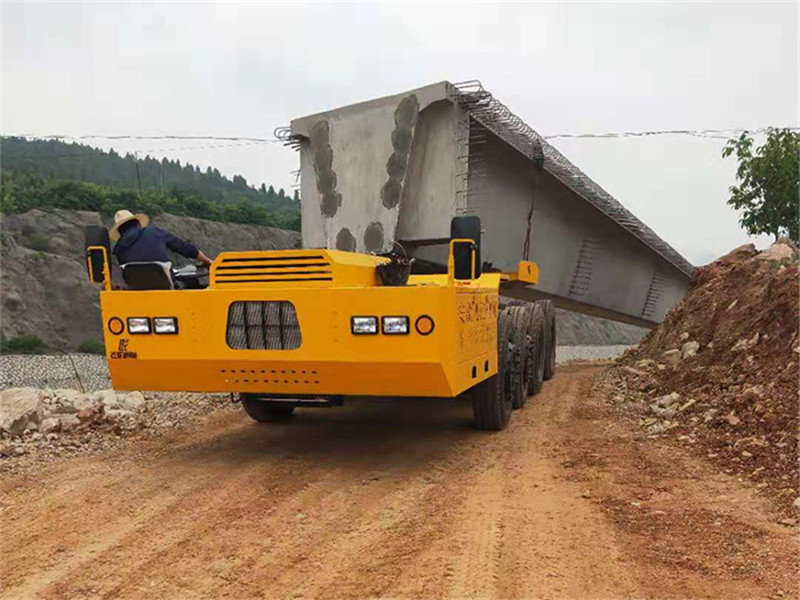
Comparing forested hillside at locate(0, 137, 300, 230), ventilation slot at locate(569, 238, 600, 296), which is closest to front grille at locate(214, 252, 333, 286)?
ventilation slot at locate(569, 238, 600, 296)

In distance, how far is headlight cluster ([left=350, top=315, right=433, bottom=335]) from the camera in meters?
5.16

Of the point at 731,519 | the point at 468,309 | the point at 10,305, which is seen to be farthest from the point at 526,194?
the point at 10,305

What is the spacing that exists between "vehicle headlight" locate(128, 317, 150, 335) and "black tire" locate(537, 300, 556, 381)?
6805 mm

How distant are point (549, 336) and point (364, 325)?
6.82 meters

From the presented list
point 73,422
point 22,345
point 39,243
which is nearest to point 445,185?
point 73,422

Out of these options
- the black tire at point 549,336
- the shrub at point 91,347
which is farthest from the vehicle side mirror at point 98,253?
the shrub at point 91,347

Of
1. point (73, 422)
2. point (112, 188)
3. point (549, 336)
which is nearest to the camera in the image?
point (73, 422)

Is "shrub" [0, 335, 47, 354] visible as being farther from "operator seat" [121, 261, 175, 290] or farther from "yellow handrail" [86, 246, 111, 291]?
"operator seat" [121, 261, 175, 290]

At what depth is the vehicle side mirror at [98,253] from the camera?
5855mm

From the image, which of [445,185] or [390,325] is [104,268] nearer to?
[390,325]

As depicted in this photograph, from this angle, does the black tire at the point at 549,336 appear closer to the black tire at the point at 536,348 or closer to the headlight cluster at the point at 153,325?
the black tire at the point at 536,348

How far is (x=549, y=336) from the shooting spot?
11.5 m

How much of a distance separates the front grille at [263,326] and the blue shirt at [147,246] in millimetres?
976

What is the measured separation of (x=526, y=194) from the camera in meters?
11.7
